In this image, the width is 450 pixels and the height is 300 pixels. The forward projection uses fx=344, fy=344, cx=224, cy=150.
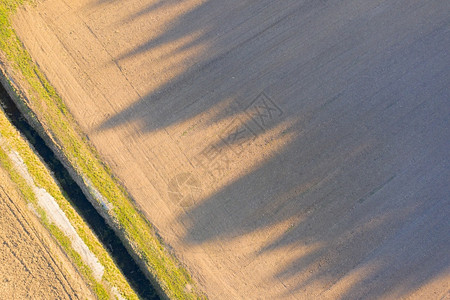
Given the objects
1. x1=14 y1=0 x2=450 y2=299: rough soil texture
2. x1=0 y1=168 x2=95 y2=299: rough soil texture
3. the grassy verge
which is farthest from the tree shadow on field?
x1=0 y1=168 x2=95 y2=299: rough soil texture

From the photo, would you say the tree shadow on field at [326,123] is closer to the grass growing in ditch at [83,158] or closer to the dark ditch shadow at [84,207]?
the grass growing in ditch at [83,158]

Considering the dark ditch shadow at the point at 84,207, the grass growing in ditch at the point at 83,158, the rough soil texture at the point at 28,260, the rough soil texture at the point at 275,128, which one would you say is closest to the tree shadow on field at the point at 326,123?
the rough soil texture at the point at 275,128

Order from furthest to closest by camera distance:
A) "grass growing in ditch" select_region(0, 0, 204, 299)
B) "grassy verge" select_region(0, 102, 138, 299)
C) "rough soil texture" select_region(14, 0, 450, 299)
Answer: "rough soil texture" select_region(14, 0, 450, 299), "grass growing in ditch" select_region(0, 0, 204, 299), "grassy verge" select_region(0, 102, 138, 299)

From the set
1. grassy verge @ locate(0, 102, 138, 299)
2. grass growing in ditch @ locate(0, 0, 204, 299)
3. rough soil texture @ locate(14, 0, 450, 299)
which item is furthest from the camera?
rough soil texture @ locate(14, 0, 450, 299)

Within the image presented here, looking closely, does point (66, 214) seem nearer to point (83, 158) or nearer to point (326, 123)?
point (83, 158)

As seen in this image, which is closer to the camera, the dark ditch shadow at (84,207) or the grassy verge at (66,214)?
the grassy verge at (66,214)

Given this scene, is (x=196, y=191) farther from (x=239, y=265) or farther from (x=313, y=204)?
(x=313, y=204)

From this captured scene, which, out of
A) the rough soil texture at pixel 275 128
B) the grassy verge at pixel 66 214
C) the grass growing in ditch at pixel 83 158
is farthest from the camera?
the rough soil texture at pixel 275 128

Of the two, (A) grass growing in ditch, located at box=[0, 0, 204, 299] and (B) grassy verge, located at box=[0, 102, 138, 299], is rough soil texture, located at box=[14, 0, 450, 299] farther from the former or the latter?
(B) grassy verge, located at box=[0, 102, 138, 299]
